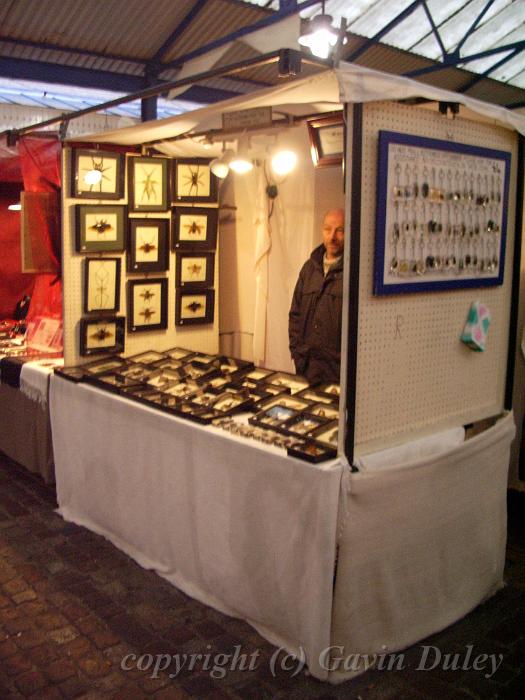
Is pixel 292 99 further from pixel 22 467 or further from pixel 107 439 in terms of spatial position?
pixel 22 467

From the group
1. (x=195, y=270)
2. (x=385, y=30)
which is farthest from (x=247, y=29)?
(x=195, y=270)

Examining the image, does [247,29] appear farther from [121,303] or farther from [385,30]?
[121,303]

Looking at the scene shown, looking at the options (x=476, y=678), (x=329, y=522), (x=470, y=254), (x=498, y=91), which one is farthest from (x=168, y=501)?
(x=498, y=91)

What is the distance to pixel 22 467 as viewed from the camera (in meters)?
5.34

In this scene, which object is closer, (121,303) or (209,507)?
(209,507)

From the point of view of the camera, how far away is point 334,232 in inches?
159

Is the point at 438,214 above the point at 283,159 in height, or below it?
below

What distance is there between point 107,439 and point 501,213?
2338 mm

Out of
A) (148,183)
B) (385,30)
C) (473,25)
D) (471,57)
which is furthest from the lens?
(471,57)

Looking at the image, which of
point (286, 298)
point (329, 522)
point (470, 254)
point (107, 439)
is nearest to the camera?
point (329, 522)

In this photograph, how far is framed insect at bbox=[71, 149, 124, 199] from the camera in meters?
4.21

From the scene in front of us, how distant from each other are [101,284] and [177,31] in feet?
15.6

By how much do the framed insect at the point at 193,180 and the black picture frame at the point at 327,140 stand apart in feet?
3.49

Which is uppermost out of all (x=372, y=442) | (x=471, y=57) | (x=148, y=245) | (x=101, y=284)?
(x=471, y=57)
